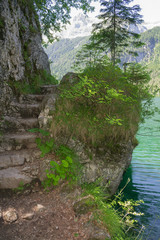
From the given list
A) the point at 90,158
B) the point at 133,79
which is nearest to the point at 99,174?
the point at 90,158

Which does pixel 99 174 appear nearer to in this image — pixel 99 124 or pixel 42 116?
pixel 99 124

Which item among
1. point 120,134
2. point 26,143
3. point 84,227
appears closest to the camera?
point 84,227

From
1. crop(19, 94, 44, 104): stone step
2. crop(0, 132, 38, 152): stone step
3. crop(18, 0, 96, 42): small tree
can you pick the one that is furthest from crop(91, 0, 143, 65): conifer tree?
crop(0, 132, 38, 152): stone step

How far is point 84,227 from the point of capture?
2545 millimetres

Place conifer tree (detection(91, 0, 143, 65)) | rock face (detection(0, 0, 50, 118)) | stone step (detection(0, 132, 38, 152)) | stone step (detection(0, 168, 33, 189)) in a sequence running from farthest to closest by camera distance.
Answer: conifer tree (detection(91, 0, 143, 65)), rock face (detection(0, 0, 50, 118)), stone step (detection(0, 132, 38, 152)), stone step (detection(0, 168, 33, 189))

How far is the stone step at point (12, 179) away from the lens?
321 centimetres

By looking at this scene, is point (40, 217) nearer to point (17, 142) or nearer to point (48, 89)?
point (17, 142)

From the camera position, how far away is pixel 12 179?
10.7 ft

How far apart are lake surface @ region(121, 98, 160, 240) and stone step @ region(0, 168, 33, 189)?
3015mm

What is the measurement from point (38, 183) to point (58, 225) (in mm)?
1127

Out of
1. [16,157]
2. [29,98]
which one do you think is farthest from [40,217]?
[29,98]

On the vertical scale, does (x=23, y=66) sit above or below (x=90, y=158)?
above

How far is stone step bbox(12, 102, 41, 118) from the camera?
204 inches

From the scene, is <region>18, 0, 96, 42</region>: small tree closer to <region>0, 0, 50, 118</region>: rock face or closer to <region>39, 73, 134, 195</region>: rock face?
<region>0, 0, 50, 118</region>: rock face
